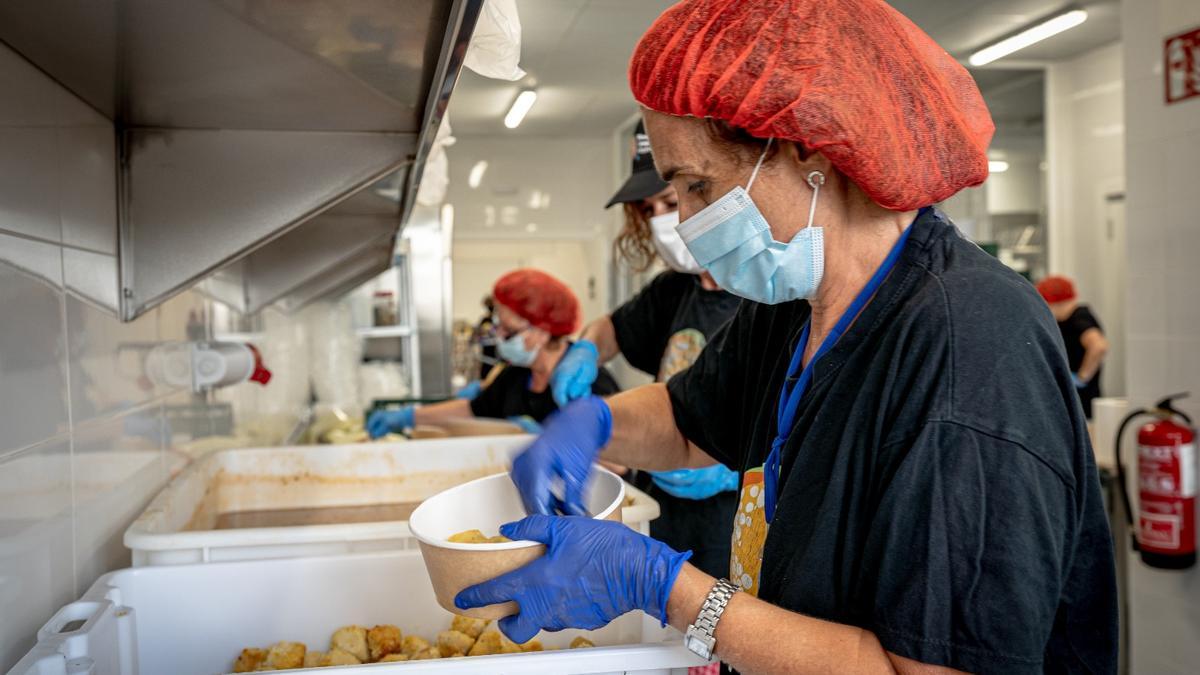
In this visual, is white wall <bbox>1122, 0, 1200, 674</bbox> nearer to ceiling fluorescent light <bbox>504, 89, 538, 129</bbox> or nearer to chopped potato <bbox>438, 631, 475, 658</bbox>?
chopped potato <bbox>438, 631, 475, 658</bbox>

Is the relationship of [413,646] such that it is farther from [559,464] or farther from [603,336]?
[603,336]

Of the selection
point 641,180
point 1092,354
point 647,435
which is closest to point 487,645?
point 647,435

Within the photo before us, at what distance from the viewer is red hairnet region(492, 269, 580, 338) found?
11.0 feet

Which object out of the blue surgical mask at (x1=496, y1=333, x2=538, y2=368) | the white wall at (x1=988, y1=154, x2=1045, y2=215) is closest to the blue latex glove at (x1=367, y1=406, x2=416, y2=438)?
the blue surgical mask at (x1=496, y1=333, x2=538, y2=368)

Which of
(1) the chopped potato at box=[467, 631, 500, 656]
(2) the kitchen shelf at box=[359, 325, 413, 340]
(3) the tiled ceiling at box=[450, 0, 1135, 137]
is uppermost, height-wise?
(3) the tiled ceiling at box=[450, 0, 1135, 137]

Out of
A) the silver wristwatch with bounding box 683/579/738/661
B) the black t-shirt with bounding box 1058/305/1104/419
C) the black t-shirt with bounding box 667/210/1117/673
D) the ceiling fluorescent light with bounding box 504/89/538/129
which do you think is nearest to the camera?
the black t-shirt with bounding box 667/210/1117/673

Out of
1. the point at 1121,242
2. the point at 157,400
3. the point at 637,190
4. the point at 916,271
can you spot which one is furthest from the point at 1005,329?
the point at 1121,242

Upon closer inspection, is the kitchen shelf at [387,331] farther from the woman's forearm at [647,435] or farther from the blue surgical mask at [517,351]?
the woman's forearm at [647,435]

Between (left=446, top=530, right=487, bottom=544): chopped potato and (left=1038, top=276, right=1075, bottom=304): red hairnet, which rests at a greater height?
(left=1038, top=276, right=1075, bottom=304): red hairnet

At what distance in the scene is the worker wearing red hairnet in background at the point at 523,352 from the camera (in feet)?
11.0

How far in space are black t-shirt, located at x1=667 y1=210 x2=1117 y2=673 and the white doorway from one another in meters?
5.89

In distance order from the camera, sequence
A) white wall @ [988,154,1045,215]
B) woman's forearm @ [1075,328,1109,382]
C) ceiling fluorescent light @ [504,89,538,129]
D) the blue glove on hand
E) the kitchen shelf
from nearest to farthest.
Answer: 1. the blue glove on hand
2. woman's forearm @ [1075,328,1109,382]
3. the kitchen shelf
4. white wall @ [988,154,1045,215]
5. ceiling fluorescent light @ [504,89,538,129]

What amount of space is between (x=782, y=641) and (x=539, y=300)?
2.57 metres

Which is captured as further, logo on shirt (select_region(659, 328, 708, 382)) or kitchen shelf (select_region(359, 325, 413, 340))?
kitchen shelf (select_region(359, 325, 413, 340))
